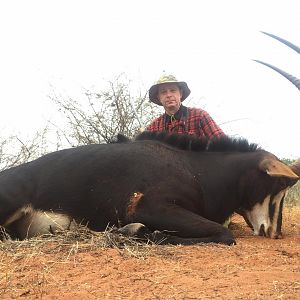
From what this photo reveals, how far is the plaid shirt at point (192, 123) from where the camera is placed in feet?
19.6

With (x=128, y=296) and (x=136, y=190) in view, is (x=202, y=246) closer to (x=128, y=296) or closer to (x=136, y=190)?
(x=136, y=190)

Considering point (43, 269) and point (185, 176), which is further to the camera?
point (185, 176)

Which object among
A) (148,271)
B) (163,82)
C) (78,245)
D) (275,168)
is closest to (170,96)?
(163,82)

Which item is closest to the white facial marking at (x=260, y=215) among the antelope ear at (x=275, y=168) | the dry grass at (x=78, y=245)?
the antelope ear at (x=275, y=168)

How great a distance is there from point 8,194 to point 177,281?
7.35ft

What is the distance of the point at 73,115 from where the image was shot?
34.2ft

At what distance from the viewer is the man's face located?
627 cm

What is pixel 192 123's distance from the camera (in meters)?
6.11

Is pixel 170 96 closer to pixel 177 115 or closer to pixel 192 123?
pixel 177 115

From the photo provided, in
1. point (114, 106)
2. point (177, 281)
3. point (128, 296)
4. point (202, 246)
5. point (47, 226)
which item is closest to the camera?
point (128, 296)

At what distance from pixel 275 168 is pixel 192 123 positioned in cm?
165

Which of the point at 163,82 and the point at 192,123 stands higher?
the point at 163,82

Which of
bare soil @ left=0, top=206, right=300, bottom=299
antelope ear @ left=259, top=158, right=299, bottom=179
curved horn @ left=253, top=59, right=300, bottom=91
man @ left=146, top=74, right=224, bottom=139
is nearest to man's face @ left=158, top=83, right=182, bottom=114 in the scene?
man @ left=146, top=74, right=224, bottom=139

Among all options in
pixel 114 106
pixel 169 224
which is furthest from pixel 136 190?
pixel 114 106
